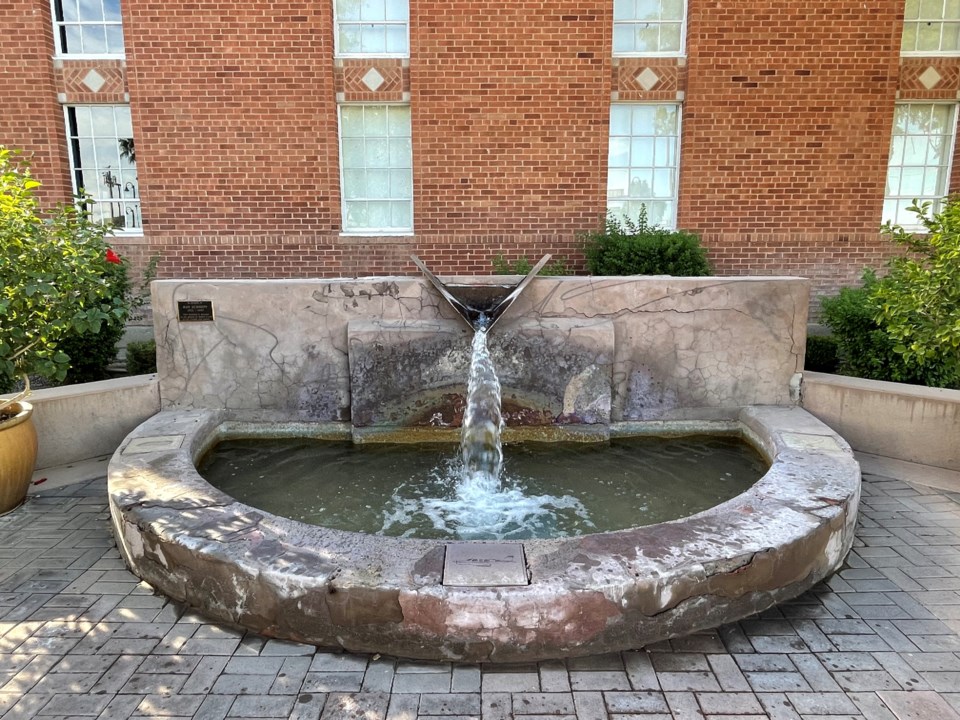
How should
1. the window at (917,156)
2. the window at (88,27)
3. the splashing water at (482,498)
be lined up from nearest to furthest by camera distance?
the splashing water at (482,498) < the window at (88,27) < the window at (917,156)

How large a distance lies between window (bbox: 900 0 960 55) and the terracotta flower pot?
1084 centimetres

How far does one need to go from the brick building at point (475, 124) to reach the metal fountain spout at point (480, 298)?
13.0ft

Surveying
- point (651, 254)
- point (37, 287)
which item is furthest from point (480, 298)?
point (651, 254)

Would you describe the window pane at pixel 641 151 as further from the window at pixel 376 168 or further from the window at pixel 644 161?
the window at pixel 376 168

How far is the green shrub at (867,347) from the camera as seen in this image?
488 cm

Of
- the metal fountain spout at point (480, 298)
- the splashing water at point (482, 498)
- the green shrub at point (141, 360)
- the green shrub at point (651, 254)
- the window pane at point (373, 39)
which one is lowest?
the splashing water at point (482, 498)

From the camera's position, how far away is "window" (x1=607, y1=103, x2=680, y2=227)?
8617mm

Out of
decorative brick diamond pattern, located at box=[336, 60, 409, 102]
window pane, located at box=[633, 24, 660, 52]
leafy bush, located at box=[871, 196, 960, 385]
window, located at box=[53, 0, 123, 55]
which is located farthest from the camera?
window pane, located at box=[633, 24, 660, 52]

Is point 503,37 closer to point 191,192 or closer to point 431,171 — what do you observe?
point 431,171

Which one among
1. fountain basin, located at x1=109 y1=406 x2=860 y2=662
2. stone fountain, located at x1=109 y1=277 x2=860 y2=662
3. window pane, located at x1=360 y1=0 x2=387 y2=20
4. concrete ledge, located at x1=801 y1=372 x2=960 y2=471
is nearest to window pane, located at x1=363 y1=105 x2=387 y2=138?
window pane, located at x1=360 y1=0 x2=387 y2=20

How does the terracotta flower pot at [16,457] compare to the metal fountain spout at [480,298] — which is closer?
the terracotta flower pot at [16,457]

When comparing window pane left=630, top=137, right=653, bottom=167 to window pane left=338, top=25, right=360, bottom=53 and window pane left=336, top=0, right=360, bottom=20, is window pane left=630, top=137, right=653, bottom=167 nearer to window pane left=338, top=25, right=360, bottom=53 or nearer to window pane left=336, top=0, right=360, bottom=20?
window pane left=338, top=25, right=360, bottom=53

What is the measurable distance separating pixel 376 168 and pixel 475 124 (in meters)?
1.52

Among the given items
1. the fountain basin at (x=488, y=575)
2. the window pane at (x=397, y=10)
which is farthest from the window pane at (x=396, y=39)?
the fountain basin at (x=488, y=575)
